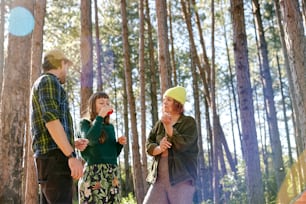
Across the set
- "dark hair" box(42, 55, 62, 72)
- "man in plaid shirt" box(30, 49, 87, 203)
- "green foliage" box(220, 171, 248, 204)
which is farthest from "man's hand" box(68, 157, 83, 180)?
"green foliage" box(220, 171, 248, 204)

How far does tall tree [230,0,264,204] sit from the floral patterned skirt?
2.84 meters

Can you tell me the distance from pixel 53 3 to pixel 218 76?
1396cm

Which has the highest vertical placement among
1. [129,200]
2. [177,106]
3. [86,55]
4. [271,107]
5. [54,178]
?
[86,55]

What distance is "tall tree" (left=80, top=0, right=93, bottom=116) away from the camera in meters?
6.51

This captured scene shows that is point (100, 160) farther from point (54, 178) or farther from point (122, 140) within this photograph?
point (54, 178)

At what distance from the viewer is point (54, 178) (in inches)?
111

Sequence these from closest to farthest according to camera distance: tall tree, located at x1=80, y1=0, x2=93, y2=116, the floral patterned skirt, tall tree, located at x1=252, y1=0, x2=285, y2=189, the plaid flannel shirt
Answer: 1. the plaid flannel shirt
2. the floral patterned skirt
3. tall tree, located at x1=80, y1=0, x2=93, y2=116
4. tall tree, located at x1=252, y1=0, x2=285, y2=189

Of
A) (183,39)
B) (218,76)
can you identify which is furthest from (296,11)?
(218,76)

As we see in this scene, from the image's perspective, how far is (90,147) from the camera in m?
3.86

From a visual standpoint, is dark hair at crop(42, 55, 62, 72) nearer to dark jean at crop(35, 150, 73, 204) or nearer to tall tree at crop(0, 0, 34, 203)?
dark jean at crop(35, 150, 73, 204)

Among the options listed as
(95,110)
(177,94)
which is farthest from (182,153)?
(95,110)

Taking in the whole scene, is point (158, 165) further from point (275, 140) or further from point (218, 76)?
point (218, 76)

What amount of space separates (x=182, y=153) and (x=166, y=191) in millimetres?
391

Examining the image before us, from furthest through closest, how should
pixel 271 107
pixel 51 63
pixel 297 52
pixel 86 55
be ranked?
pixel 271 107 < pixel 86 55 < pixel 297 52 < pixel 51 63
